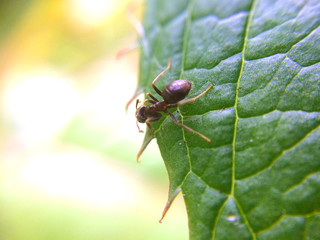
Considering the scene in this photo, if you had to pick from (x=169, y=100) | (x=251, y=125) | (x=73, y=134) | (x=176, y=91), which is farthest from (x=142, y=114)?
(x=73, y=134)

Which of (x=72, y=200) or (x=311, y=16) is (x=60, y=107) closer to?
(x=72, y=200)

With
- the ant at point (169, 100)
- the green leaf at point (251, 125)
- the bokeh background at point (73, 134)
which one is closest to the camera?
the green leaf at point (251, 125)

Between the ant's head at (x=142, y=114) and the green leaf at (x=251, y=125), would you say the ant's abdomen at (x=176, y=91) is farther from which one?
the ant's head at (x=142, y=114)

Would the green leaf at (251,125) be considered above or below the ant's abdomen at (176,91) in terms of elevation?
below

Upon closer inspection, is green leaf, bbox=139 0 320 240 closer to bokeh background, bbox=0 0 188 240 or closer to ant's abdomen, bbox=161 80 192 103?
ant's abdomen, bbox=161 80 192 103

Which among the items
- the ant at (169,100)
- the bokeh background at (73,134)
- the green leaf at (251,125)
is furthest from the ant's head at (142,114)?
the bokeh background at (73,134)

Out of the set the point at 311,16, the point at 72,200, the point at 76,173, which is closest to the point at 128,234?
the point at 72,200

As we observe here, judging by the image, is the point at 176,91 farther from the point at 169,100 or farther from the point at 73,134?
the point at 73,134
